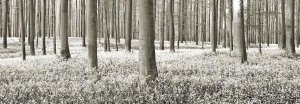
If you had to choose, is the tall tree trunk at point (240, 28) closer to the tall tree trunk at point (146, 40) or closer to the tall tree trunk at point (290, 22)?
the tall tree trunk at point (290, 22)

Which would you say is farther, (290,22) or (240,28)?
(290,22)

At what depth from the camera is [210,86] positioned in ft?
28.1

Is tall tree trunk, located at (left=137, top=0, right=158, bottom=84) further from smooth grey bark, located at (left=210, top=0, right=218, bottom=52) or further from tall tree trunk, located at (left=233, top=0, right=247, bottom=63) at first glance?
smooth grey bark, located at (left=210, top=0, right=218, bottom=52)

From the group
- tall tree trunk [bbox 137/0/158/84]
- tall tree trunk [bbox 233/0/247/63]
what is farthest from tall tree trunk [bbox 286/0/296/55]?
tall tree trunk [bbox 137/0/158/84]

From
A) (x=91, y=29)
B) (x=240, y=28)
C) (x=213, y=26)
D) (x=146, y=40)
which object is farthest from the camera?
(x=213, y=26)

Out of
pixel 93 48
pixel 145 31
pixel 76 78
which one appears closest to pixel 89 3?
pixel 93 48

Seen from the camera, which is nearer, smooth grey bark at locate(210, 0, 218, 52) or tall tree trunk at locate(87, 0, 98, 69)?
tall tree trunk at locate(87, 0, 98, 69)

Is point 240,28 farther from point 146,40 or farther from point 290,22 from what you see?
point 146,40

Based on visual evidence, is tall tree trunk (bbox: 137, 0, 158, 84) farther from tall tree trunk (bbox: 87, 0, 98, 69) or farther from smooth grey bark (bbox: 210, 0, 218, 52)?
smooth grey bark (bbox: 210, 0, 218, 52)

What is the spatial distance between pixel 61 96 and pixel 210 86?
11.7 ft

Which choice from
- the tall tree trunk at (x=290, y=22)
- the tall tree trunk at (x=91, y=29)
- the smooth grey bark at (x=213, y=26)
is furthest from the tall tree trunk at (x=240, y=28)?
the smooth grey bark at (x=213, y=26)

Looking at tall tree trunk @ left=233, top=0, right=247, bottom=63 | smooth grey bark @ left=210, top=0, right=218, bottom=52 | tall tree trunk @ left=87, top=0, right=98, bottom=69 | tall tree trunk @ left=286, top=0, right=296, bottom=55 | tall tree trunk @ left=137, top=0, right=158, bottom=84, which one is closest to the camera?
tall tree trunk @ left=137, top=0, right=158, bottom=84

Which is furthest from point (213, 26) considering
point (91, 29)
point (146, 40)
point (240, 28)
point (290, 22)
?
point (146, 40)

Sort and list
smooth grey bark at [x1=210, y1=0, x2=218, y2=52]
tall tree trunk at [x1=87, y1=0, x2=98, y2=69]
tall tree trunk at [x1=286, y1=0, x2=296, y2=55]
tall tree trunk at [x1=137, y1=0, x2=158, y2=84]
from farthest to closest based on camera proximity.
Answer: smooth grey bark at [x1=210, y1=0, x2=218, y2=52]
tall tree trunk at [x1=286, y1=0, x2=296, y2=55]
tall tree trunk at [x1=87, y1=0, x2=98, y2=69]
tall tree trunk at [x1=137, y1=0, x2=158, y2=84]
